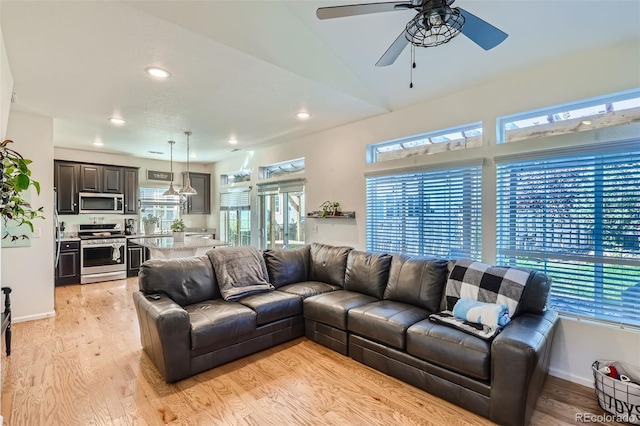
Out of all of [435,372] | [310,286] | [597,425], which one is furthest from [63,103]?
[597,425]

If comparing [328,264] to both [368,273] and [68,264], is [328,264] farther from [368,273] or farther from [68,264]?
[68,264]

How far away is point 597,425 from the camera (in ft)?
6.79

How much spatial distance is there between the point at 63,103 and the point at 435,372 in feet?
15.4

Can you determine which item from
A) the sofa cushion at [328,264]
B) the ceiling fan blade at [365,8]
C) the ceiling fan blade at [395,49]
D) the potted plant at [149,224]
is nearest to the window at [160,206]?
the potted plant at [149,224]

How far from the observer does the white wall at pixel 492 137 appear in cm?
247

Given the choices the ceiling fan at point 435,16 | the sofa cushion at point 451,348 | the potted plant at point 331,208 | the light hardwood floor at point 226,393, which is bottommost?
the light hardwood floor at point 226,393

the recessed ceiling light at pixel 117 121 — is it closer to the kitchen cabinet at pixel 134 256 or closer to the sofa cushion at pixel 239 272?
the sofa cushion at pixel 239 272

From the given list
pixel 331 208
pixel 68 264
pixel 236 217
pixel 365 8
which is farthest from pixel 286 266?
pixel 68 264

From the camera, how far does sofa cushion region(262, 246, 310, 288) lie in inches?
152

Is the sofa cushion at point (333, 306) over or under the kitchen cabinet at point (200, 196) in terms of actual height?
under

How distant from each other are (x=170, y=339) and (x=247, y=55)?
2.39 meters

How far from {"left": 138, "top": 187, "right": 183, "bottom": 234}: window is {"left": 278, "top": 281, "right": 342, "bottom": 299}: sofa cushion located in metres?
4.56

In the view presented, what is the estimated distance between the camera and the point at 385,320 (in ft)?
8.76

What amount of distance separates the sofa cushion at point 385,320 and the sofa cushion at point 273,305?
695 mm
